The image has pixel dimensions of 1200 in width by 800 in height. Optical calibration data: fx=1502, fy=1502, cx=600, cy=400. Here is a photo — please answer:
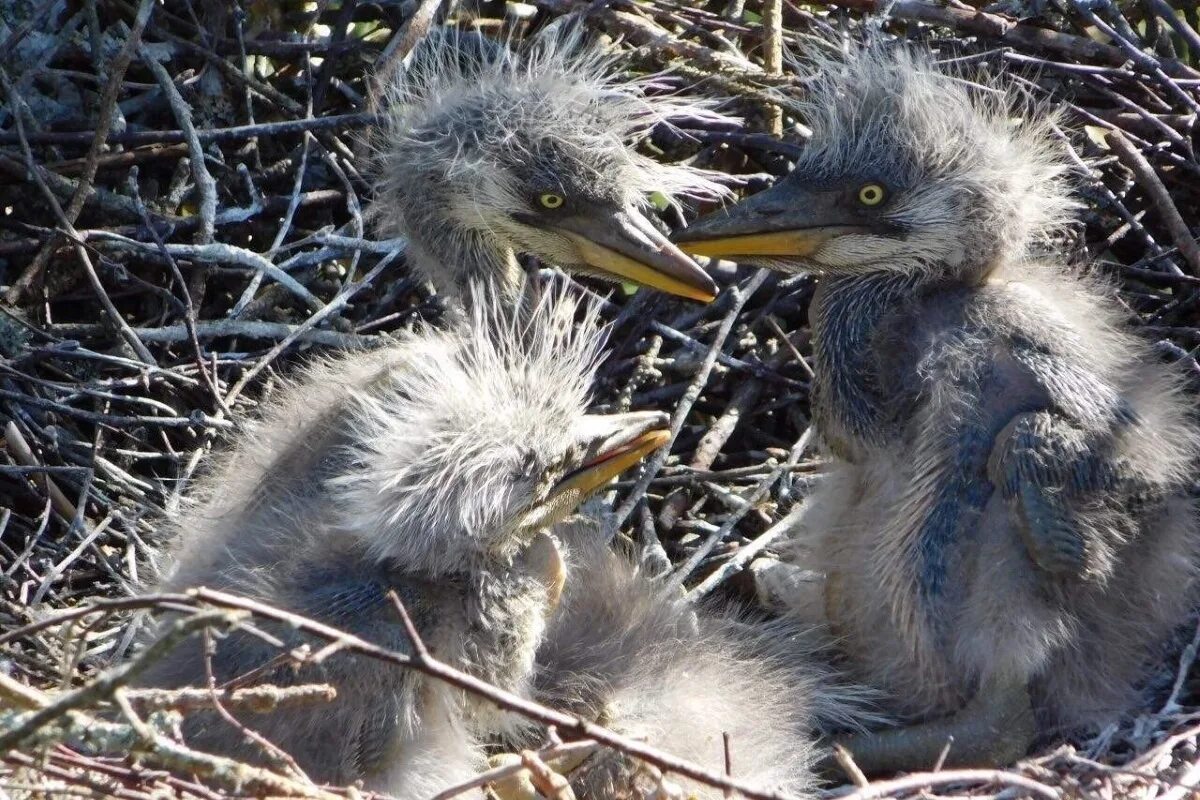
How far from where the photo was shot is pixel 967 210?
9.20 feet

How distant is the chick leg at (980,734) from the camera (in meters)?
2.58

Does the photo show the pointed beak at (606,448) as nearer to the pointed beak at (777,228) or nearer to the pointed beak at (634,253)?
the pointed beak at (634,253)

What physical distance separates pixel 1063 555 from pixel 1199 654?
521 millimetres

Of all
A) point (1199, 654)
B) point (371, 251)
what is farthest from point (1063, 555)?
point (371, 251)

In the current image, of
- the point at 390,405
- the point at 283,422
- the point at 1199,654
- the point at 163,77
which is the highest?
the point at 163,77

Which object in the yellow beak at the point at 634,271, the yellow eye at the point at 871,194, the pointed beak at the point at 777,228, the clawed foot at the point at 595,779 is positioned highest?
the yellow eye at the point at 871,194

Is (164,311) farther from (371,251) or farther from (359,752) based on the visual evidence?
(359,752)

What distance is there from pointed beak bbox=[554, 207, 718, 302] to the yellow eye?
1.10ft

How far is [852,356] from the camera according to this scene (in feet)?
9.23

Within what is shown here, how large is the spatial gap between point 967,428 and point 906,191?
502 millimetres

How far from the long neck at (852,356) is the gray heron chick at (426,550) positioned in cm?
43

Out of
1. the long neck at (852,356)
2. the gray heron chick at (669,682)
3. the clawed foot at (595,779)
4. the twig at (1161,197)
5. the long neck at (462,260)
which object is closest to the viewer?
the clawed foot at (595,779)

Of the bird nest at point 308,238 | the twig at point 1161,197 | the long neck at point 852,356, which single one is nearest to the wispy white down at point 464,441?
the long neck at point 852,356

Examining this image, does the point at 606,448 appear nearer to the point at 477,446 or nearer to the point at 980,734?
the point at 477,446
